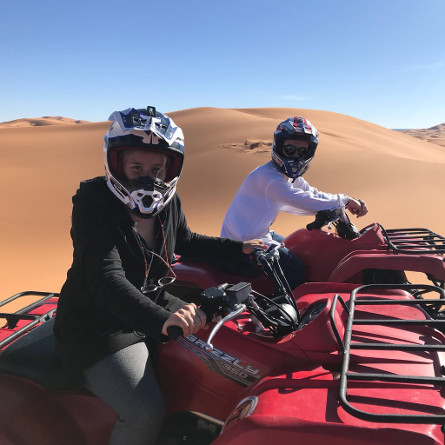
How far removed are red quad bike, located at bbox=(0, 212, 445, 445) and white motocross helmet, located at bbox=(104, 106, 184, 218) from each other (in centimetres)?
60

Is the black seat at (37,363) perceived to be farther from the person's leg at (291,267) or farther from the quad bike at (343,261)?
the person's leg at (291,267)

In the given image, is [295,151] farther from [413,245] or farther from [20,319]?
[20,319]

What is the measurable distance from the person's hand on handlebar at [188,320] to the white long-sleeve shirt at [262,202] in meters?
1.97

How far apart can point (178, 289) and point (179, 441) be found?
3.67 feet

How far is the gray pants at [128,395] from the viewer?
6.50 ft

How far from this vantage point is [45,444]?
200 centimetres

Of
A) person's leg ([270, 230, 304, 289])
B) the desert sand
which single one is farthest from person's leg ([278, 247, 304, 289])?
the desert sand

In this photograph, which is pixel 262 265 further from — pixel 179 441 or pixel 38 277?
pixel 38 277

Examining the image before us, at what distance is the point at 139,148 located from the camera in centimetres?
215

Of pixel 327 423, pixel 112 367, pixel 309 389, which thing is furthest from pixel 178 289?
pixel 327 423

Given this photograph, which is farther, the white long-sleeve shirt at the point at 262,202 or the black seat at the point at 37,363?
the white long-sleeve shirt at the point at 262,202

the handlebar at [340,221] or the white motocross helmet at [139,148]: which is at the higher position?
the white motocross helmet at [139,148]

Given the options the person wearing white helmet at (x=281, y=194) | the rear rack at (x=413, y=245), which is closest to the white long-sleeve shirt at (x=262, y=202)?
the person wearing white helmet at (x=281, y=194)

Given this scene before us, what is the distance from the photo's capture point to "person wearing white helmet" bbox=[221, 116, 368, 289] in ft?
11.9
